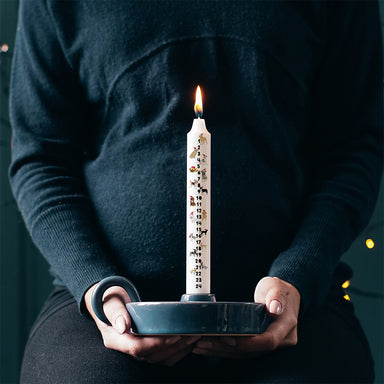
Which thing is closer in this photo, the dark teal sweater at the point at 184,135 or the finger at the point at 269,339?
the finger at the point at 269,339

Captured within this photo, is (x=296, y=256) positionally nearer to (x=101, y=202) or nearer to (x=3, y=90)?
(x=101, y=202)

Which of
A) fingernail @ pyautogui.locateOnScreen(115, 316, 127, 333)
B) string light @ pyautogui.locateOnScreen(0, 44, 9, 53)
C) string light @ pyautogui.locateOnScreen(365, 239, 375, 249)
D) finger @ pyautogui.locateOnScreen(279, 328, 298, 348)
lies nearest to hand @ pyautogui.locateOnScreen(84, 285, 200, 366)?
fingernail @ pyautogui.locateOnScreen(115, 316, 127, 333)

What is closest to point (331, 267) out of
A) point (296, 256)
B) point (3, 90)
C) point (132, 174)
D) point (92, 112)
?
point (296, 256)

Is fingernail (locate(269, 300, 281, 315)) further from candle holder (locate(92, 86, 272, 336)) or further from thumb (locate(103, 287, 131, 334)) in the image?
A: thumb (locate(103, 287, 131, 334))

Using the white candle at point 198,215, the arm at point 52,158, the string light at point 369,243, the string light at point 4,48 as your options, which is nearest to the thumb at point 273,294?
the white candle at point 198,215

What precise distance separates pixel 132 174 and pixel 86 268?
155 millimetres

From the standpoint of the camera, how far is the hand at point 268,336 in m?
0.71

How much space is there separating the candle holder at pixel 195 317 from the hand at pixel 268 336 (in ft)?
0.14

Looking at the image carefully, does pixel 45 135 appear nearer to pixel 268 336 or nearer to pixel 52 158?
pixel 52 158

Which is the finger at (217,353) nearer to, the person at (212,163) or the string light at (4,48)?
the person at (212,163)

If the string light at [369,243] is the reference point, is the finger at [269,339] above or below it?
above

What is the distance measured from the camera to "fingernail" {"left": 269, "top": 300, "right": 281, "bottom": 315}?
2.32 feet

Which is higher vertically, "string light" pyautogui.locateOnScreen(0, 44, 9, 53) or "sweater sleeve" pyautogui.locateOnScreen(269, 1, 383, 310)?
"string light" pyautogui.locateOnScreen(0, 44, 9, 53)

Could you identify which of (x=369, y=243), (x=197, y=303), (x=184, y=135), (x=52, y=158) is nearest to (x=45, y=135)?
(x=52, y=158)
